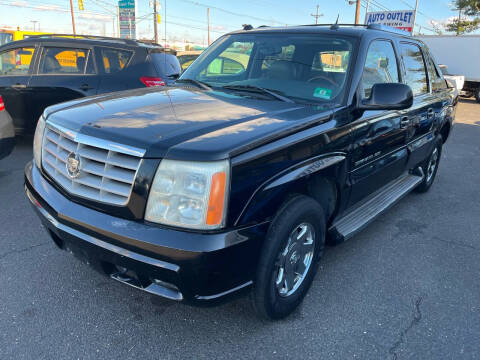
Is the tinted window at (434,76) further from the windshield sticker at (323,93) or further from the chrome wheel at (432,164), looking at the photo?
the windshield sticker at (323,93)

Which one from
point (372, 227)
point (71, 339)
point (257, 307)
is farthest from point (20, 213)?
point (372, 227)

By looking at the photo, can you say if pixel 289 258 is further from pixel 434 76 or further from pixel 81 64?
pixel 81 64

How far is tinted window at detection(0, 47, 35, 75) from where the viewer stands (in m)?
6.23

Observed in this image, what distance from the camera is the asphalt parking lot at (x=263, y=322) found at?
7.34 ft

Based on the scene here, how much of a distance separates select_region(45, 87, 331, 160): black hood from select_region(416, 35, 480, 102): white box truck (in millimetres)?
18369

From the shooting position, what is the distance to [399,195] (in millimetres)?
3850

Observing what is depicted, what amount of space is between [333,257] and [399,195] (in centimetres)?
107

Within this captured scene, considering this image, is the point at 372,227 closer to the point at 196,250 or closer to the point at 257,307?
the point at 257,307

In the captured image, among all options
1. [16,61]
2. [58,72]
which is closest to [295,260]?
[58,72]

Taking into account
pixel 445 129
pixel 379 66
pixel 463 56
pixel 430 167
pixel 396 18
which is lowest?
pixel 430 167

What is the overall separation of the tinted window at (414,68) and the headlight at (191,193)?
2728 mm

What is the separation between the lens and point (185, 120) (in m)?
2.16

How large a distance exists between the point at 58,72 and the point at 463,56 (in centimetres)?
1885

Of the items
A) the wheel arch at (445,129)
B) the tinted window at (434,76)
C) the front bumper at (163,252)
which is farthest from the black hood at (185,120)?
the wheel arch at (445,129)
